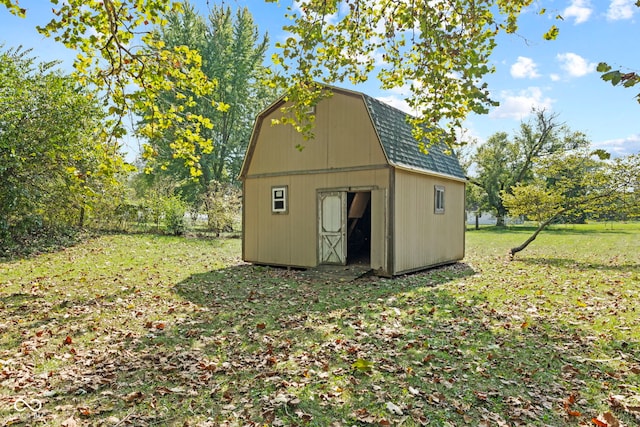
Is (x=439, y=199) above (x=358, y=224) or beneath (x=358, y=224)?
above

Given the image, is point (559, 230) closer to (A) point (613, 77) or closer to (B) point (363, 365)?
(B) point (363, 365)

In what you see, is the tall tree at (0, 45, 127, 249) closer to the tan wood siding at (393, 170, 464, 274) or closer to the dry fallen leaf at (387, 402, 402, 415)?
Result: the tan wood siding at (393, 170, 464, 274)

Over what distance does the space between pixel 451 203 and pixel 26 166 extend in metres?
13.4

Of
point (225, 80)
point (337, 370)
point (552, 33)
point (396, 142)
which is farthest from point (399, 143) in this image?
point (225, 80)

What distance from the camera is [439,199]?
40.5 feet

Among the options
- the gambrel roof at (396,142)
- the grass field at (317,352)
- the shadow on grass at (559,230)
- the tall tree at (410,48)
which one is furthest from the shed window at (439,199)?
the shadow on grass at (559,230)

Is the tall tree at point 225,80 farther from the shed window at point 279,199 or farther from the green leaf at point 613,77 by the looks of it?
the green leaf at point 613,77

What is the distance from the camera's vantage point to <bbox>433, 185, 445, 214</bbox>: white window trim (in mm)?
11983

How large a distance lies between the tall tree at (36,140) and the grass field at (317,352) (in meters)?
3.63

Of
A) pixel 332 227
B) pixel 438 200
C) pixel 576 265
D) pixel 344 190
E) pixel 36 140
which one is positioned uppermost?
pixel 36 140

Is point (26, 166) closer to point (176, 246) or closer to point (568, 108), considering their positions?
point (176, 246)

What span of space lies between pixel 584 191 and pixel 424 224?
26.7ft

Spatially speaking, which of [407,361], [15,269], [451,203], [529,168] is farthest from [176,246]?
[529,168]

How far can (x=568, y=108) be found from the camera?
32.1m
